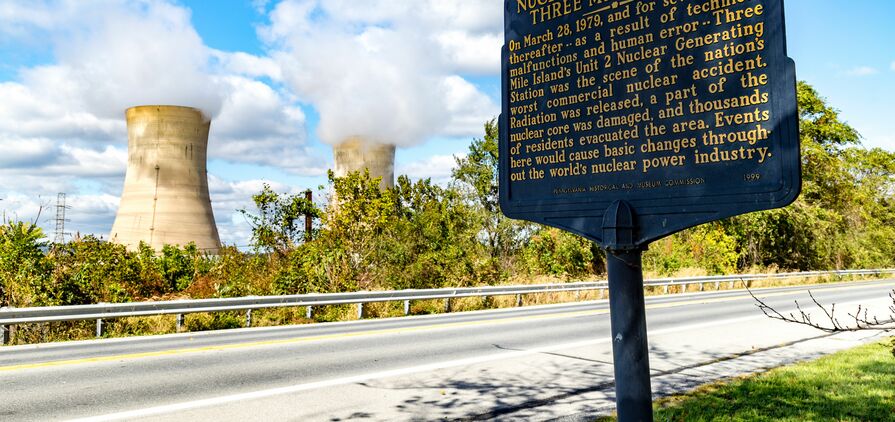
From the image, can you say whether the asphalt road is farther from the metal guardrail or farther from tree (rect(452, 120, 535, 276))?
tree (rect(452, 120, 535, 276))

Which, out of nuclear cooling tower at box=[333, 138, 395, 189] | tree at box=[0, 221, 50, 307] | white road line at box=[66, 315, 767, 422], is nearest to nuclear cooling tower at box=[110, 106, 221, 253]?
nuclear cooling tower at box=[333, 138, 395, 189]

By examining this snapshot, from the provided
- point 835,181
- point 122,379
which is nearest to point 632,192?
point 122,379

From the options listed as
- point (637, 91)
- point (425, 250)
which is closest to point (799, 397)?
point (637, 91)

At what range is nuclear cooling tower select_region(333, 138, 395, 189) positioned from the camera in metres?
43.7

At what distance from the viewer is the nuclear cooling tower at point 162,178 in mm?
37562

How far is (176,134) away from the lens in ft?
125

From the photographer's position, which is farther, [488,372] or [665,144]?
[488,372]

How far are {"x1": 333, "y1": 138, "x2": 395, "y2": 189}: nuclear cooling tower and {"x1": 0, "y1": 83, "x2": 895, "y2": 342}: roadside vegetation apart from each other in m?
1.66

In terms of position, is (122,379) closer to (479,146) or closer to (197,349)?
(197,349)

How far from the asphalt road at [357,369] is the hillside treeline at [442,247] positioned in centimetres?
418

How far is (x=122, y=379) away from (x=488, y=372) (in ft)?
13.4

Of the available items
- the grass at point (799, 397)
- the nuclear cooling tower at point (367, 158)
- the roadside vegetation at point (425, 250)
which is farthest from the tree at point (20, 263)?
the nuclear cooling tower at point (367, 158)

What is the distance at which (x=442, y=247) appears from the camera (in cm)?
2375

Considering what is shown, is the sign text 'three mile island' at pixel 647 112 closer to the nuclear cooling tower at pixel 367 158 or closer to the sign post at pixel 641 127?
the sign post at pixel 641 127
